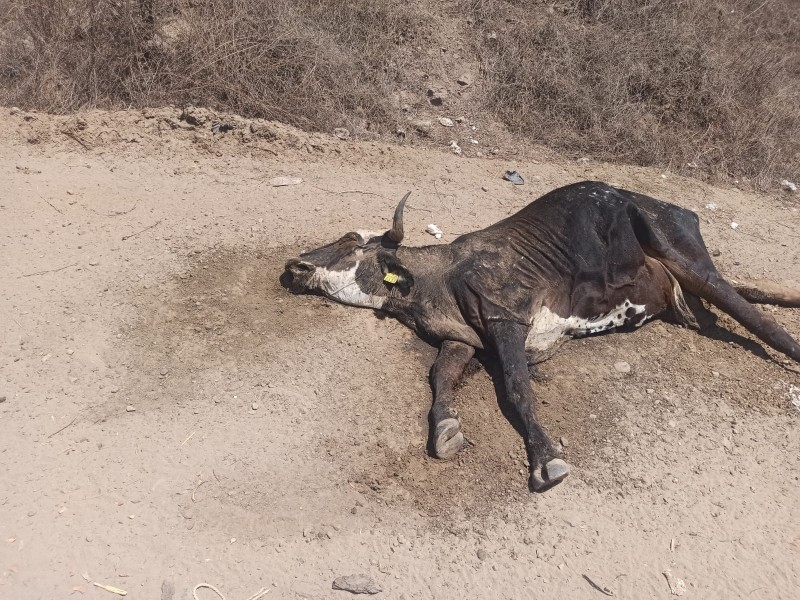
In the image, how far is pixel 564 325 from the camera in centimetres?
541

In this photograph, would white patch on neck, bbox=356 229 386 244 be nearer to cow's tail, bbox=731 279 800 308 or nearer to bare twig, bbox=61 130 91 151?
cow's tail, bbox=731 279 800 308

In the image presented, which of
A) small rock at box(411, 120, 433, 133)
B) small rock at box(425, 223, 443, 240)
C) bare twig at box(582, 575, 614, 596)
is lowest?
bare twig at box(582, 575, 614, 596)

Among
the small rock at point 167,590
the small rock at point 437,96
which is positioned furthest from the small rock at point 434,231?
the small rock at point 167,590

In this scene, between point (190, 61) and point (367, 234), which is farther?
point (190, 61)

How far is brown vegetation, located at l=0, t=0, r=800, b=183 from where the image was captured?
843 centimetres

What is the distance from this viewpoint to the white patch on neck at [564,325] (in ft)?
17.4

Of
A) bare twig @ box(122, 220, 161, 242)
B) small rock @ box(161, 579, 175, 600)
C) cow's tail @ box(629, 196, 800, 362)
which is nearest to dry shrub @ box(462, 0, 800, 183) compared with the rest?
cow's tail @ box(629, 196, 800, 362)

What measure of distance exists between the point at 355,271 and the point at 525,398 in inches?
78.0

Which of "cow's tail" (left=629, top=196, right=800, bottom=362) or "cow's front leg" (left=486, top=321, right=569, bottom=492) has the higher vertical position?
"cow's tail" (left=629, top=196, right=800, bottom=362)

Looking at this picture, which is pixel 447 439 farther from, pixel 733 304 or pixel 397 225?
pixel 733 304

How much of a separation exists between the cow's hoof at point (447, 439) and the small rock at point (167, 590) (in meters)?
1.88

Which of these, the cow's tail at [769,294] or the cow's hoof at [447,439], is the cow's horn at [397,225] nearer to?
the cow's hoof at [447,439]

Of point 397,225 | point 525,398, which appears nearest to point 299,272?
point 397,225

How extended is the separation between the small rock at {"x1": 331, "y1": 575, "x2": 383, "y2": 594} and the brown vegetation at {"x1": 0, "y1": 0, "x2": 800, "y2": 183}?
615cm
